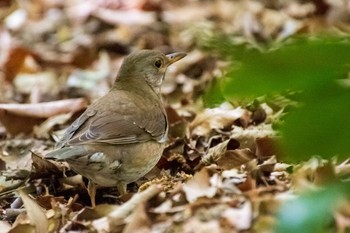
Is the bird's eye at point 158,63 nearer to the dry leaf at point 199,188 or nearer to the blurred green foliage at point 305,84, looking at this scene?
the dry leaf at point 199,188

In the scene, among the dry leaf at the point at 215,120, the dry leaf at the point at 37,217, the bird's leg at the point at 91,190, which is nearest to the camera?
the dry leaf at the point at 37,217

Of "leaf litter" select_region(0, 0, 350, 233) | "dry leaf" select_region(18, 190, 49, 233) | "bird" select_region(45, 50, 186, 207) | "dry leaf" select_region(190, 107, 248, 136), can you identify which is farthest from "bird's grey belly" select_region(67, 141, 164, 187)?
"dry leaf" select_region(190, 107, 248, 136)

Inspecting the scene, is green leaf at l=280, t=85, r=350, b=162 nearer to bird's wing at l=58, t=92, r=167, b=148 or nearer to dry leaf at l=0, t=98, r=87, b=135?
bird's wing at l=58, t=92, r=167, b=148

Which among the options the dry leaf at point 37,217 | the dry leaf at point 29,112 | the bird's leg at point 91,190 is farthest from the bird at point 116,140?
the dry leaf at point 29,112

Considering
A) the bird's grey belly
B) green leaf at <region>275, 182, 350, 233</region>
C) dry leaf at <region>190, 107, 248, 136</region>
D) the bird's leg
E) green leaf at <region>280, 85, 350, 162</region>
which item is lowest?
dry leaf at <region>190, 107, 248, 136</region>

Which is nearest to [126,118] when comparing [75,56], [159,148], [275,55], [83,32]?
[159,148]

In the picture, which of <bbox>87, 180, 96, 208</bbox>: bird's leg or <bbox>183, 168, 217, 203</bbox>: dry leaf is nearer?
<bbox>183, 168, 217, 203</bbox>: dry leaf

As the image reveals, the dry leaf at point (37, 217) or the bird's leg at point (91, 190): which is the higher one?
the dry leaf at point (37, 217)

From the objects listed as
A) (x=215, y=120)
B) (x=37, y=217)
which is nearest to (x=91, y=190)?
(x=37, y=217)

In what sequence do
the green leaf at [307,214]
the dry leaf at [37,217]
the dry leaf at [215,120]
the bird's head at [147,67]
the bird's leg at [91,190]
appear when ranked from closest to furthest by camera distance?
the green leaf at [307,214], the dry leaf at [37,217], the bird's leg at [91,190], the bird's head at [147,67], the dry leaf at [215,120]
